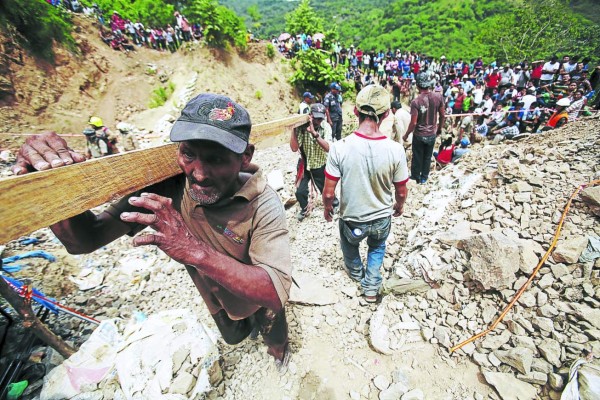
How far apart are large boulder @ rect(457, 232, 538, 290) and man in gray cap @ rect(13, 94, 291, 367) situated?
2244mm

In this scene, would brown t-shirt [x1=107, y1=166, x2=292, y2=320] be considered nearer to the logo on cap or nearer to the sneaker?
the logo on cap

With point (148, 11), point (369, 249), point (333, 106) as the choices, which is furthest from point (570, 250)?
point (148, 11)

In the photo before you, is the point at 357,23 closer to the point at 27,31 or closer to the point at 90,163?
the point at 27,31

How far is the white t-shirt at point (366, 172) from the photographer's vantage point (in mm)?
2465

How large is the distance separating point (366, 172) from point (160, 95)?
1333cm

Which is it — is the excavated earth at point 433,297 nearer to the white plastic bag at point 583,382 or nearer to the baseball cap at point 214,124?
the white plastic bag at point 583,382

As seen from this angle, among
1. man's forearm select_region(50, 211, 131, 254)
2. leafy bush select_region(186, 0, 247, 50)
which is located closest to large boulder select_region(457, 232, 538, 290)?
man's forearm select_region(50, 211, 131, 254)

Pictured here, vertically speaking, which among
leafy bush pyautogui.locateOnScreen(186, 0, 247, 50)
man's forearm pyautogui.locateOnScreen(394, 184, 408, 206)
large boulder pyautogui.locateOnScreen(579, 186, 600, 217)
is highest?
leafy bush pyautogui.locateOnScreen(186, 0, 247, 50)

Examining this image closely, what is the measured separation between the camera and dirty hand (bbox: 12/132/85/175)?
102 centimetres

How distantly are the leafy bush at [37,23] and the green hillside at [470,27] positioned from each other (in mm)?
15041

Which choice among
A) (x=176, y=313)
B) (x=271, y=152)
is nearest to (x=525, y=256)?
(x=176, y=313)

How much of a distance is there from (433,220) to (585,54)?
1584 inches

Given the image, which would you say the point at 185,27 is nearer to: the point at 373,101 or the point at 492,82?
the point at 373,101

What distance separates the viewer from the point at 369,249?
298 centimetres
